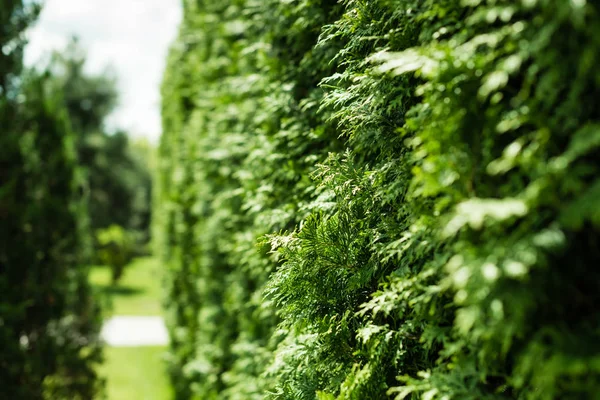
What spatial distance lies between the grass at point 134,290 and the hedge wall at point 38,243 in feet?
21.8

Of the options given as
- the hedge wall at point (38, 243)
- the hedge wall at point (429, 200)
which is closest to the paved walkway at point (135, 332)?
the hedge wall at point (38, 243)

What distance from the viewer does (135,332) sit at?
1338cm

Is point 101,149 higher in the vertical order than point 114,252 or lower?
higher

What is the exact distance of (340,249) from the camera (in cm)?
248

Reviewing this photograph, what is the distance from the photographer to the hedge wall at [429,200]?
1442 millimetres

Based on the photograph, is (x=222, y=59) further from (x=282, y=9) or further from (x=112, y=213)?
(x=112, y=213)

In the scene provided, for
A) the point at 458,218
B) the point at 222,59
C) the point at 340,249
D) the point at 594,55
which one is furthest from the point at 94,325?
the point at 594,55

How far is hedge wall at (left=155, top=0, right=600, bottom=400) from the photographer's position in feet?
4.73

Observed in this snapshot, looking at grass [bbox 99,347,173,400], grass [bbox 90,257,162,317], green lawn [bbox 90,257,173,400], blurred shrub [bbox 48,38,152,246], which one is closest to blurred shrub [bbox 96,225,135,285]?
grass [bbox 90,257,162,317]

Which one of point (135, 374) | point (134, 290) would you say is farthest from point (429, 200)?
point (134, 290)

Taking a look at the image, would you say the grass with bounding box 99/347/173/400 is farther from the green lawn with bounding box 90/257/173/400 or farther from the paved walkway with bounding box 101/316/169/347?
the paved walkway with bounding box 101/316/169/347

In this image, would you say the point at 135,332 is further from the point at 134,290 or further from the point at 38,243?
the point at 38,243

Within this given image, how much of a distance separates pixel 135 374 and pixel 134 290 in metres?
11.2

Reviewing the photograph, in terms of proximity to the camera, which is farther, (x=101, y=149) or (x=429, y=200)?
(x=101, y=149)
